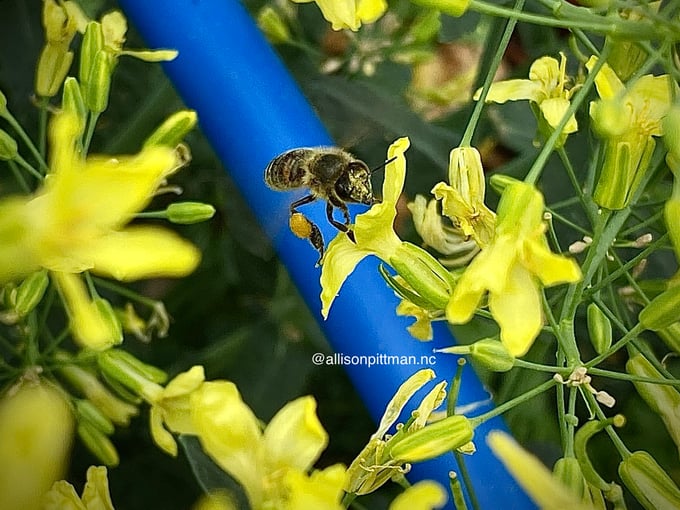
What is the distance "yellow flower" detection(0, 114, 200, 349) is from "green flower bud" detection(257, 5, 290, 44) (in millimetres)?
411

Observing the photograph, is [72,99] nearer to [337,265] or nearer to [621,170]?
[337,265]

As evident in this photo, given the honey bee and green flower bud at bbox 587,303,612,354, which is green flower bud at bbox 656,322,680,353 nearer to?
green flower bud at bbox 587,303,612,354

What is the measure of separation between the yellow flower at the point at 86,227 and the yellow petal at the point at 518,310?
4.7 inches

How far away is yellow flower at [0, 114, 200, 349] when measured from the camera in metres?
0.30

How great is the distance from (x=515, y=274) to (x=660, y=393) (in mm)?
137

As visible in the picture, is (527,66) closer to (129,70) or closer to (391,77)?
(391,77)

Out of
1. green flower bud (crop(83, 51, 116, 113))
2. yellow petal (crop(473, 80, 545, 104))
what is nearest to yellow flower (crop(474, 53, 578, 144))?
yellow petal (crop(473, 80, 545, 104))

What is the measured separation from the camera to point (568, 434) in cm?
42

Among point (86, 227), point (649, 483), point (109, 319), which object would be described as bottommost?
point (649, 483)

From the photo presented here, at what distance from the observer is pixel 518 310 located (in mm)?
345

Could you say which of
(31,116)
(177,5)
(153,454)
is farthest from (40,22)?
(153,454)

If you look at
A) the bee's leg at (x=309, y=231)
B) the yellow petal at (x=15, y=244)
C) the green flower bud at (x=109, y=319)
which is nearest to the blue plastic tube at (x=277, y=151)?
the bee's leg at (x=309, y=231)

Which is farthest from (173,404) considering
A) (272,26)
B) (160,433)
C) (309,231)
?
(272,26)

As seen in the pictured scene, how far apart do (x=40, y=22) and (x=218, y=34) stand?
10.4 inches
